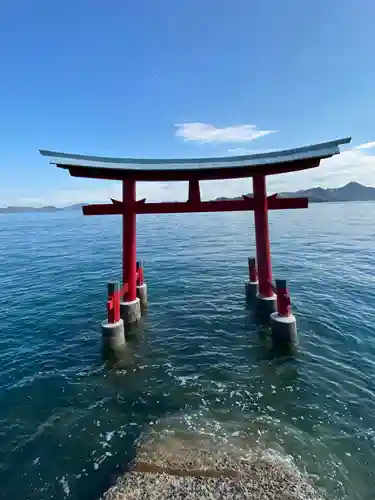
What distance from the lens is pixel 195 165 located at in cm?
912

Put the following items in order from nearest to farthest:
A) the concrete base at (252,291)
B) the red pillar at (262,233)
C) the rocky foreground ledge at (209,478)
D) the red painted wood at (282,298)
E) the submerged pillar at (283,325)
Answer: the rocky foreground ledge at (209,478)
the red painted wood at (282,298)
the submerged pillar at (283,325)
the red pillar at (262,233)
the concrete base at (252,291)

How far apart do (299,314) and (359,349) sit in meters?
2.73

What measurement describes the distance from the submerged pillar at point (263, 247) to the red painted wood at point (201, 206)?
0.25 metres

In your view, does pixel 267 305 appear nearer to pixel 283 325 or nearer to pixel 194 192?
pixel 283 325

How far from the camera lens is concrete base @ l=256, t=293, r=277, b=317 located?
10.3m

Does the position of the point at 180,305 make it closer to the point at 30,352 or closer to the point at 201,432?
the point at 30,352

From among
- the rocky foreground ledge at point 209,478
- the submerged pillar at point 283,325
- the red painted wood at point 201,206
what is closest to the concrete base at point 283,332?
the submerged pillar at point 283,325

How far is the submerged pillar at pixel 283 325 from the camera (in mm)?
8594

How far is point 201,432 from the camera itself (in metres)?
5.58

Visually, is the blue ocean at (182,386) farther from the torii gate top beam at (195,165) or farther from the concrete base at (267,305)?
the torii gate top beam at (195,165)

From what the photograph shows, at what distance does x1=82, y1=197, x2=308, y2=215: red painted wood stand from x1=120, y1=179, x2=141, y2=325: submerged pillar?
231 mm

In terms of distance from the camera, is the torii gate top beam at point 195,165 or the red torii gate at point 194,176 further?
the red torii gate at point 194,176

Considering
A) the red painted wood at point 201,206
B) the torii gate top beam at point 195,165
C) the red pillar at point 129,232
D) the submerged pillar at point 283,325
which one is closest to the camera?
the torii gate top beam at point 195,165

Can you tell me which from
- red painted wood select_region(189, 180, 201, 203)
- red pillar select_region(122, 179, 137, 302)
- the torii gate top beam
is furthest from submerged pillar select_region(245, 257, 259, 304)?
red pillar select_region(122, 179, 137, 302)
